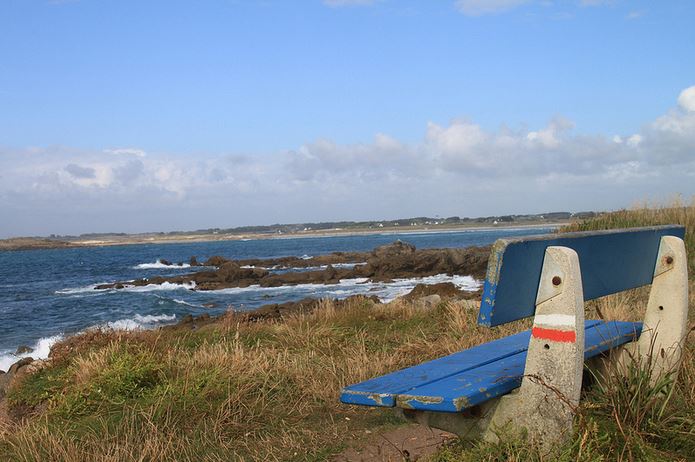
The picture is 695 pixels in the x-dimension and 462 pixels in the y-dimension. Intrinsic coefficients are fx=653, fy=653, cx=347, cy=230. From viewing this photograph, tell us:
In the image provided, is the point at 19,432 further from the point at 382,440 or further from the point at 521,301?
the point at 521,301

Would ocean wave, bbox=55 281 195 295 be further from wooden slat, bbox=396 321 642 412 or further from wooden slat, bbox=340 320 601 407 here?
wooden slat, bbox=396 321 642 412

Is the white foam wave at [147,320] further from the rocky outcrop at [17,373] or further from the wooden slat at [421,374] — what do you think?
the wooden slat at [421,374]

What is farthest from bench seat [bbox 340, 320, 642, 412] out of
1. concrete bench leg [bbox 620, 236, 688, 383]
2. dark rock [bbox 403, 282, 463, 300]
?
dark rock [bbox 403, 282, 463, 300]

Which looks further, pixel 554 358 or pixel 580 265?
pixel 580 265

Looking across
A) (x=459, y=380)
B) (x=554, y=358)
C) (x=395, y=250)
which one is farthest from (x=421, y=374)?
(x=395, y=250)

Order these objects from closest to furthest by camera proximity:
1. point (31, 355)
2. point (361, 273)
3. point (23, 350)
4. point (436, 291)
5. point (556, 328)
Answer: point (556, 328)
point (31, 355)
point (23, 350)
point (436, 291)
point (361, 273)

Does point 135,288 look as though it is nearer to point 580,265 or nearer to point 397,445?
point 397,445

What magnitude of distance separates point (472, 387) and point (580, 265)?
0.83 metres

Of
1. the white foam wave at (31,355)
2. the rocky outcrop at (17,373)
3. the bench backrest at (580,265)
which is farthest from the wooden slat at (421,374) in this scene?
the white foam wave at (31,355)

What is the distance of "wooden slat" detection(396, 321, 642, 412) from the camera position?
276 centimetres

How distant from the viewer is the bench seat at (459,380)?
9.21ft

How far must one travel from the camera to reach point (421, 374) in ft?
11.0

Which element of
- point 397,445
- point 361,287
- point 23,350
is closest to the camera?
point 397,445

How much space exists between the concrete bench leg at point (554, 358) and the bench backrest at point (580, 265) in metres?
0.07
